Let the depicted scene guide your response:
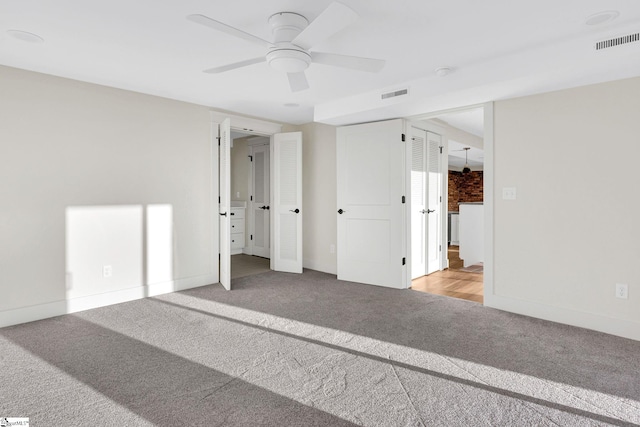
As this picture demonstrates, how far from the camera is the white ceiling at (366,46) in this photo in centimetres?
228

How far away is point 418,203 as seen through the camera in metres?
5.00

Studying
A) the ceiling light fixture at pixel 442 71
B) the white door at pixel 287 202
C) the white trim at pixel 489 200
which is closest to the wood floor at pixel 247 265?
the white door at pixel 287 202

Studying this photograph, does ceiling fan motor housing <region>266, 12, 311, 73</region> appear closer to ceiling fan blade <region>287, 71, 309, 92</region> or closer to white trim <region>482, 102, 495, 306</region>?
ceiling fan blade <region>287, 71, 309, 92</region>

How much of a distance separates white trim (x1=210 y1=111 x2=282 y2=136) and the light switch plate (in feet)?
11.2

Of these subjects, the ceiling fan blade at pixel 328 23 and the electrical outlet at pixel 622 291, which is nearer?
the ceiling fan blade at pixel 328 23

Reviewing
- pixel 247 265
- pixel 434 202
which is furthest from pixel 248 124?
pixel 434 202

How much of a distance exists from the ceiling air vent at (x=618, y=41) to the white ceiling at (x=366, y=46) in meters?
0.04

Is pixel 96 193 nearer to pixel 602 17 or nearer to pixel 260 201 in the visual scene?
pixel 260 201

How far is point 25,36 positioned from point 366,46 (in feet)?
8.44

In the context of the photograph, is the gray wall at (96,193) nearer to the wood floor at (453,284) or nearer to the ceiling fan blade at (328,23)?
the ceiling fan blade at (328,23)

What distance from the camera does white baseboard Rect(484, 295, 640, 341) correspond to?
116 inches

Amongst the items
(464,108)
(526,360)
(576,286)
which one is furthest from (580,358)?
(464,108)

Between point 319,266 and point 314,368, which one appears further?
point 319,266

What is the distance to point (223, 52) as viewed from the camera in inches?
116
